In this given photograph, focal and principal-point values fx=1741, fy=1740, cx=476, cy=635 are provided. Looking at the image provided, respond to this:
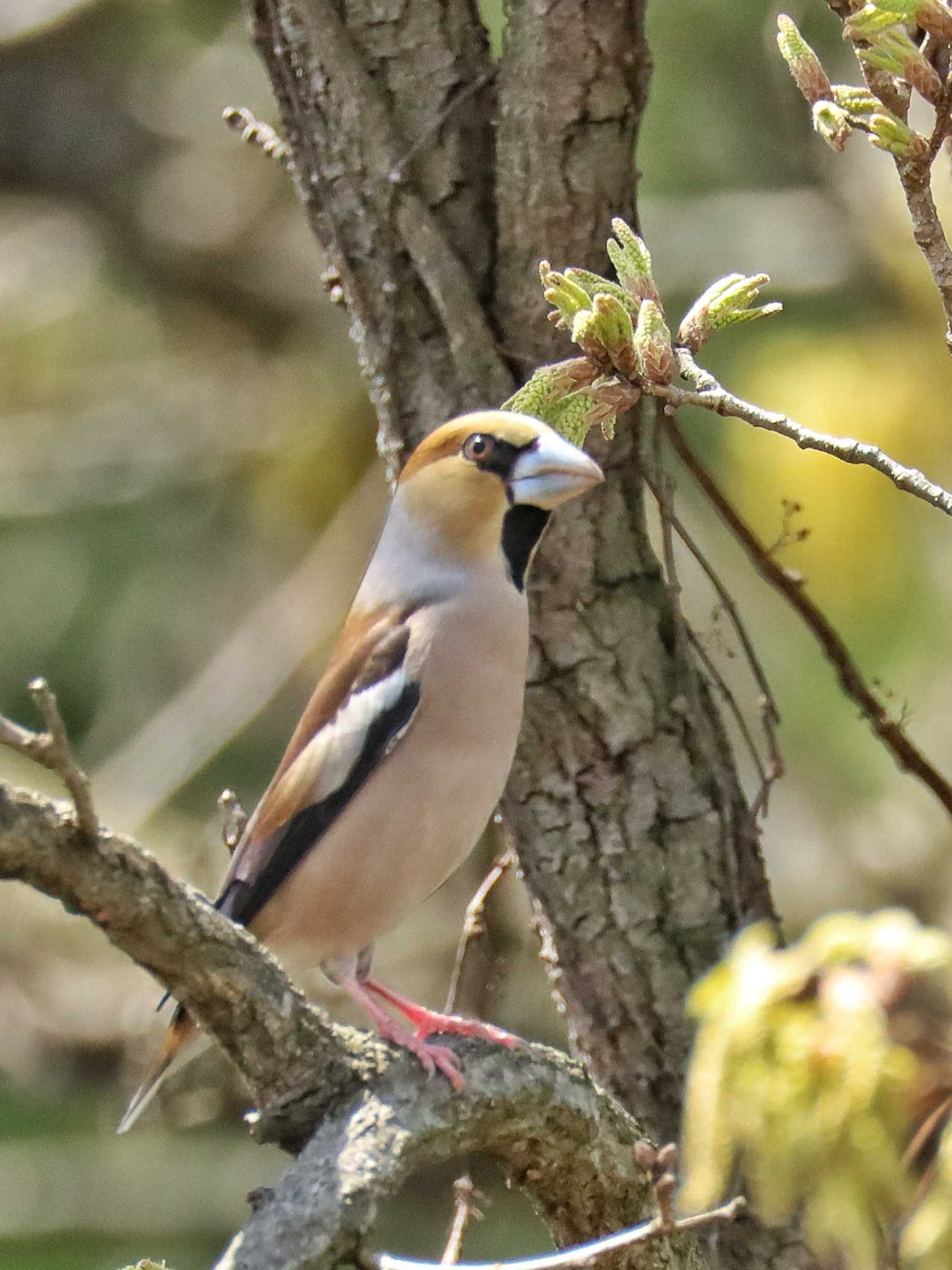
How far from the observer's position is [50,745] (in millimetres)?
1841

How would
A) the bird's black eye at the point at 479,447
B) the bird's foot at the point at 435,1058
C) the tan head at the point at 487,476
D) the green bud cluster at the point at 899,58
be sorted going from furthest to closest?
the bird's black eye at the point at 479,447, the tan head at the point at 487,476, the bird's foot at the point at 435,1058, the green bud cluster at the point at 899,58

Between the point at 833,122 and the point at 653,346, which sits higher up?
the point at 833,122

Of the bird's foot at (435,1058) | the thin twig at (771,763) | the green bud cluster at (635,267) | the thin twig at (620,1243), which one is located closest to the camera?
the thin twig at (620,1243)

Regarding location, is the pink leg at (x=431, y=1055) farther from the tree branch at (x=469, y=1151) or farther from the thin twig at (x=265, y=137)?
the thin twig at (x=265, y=137)

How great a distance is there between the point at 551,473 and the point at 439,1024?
112cm

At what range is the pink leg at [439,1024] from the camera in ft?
10.2

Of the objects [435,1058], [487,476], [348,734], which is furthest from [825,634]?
[435,1058]

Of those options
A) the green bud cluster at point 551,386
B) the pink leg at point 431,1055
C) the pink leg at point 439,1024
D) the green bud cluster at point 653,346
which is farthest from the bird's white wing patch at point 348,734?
the green bud cluster at point 653,346

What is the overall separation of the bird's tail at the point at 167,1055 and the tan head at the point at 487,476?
1161 millimetres

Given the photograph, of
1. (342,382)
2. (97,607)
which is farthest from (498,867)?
(97,607)

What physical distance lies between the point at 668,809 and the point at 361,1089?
130 cm

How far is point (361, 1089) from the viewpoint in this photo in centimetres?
264

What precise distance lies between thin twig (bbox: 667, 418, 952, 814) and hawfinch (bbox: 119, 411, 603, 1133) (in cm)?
44

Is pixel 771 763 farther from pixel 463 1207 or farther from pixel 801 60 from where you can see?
pixel 801 60
